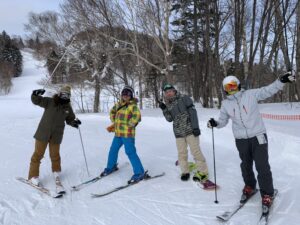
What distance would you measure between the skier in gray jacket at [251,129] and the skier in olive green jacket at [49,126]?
8.91 ft

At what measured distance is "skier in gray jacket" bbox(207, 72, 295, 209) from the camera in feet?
13.9

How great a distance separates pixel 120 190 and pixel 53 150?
53.8 inches

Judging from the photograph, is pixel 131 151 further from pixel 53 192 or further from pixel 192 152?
pixel 53 192

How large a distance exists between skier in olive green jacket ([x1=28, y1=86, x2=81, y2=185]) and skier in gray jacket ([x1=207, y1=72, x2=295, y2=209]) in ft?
8.91

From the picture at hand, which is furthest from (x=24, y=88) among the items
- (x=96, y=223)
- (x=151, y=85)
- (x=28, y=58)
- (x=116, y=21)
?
(x=96, y=223)

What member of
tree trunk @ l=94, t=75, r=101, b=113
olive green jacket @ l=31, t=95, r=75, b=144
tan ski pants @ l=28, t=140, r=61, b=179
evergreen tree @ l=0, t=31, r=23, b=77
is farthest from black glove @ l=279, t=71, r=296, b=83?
evergreen tree @ l=0, t=31, r=23, b=77

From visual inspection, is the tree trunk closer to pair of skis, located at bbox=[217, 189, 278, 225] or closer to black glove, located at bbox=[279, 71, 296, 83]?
pair of skis, located at bbox=[217, 189, 278, 225]

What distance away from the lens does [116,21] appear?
1820 cm

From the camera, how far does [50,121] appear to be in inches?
214

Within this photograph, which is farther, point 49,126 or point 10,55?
point 10,55

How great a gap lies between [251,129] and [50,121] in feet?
10.5

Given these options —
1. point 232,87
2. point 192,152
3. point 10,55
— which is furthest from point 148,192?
point 10,55

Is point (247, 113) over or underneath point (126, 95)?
underneath

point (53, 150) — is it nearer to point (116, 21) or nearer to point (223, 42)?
point (116, 21)
